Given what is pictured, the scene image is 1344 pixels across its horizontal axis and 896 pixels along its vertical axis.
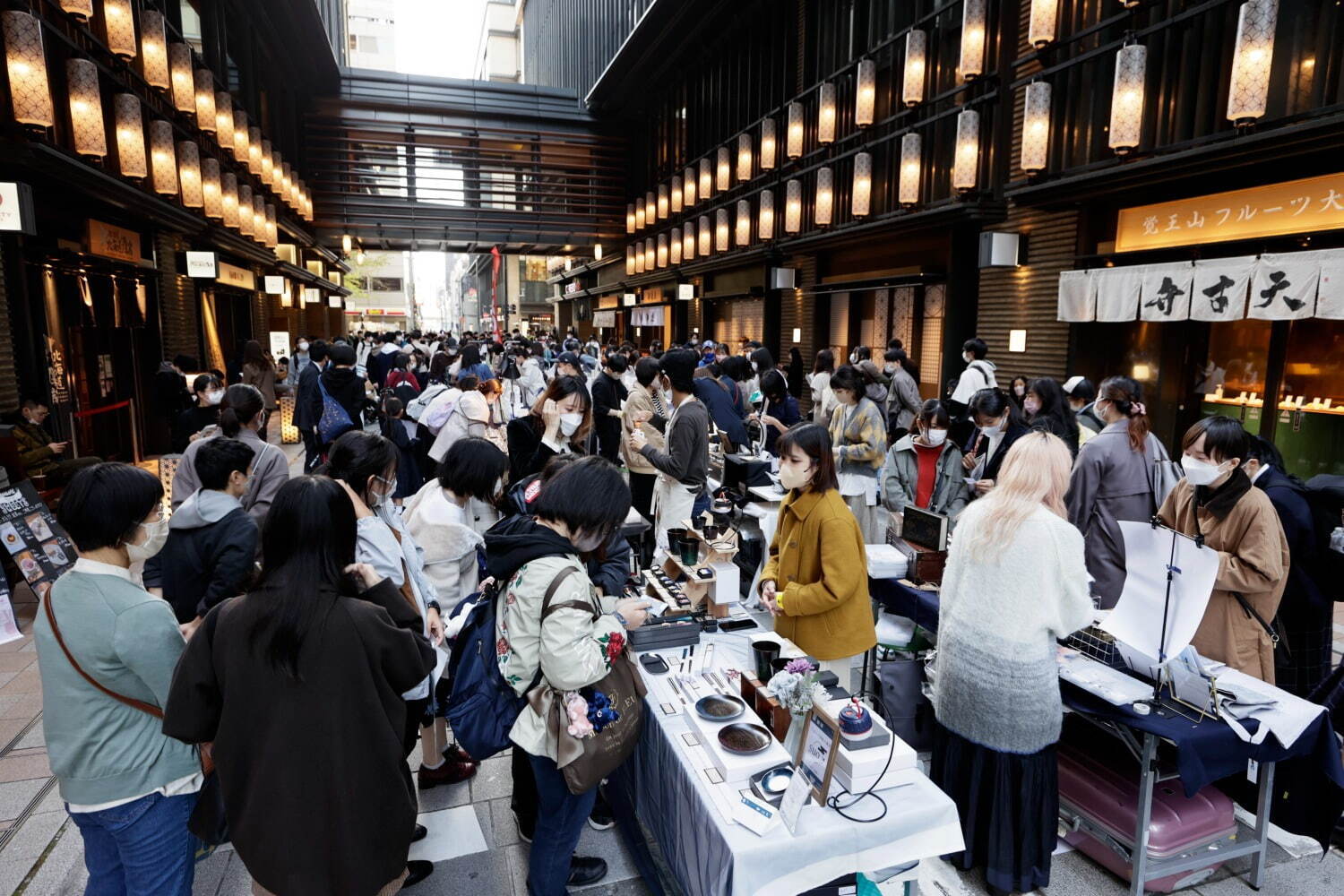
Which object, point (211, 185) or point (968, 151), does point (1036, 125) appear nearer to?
point (968, 151)

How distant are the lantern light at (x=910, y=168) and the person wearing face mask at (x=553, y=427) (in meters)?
8.81

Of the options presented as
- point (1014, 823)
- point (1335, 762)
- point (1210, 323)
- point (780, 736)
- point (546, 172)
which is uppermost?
point (546, 172)

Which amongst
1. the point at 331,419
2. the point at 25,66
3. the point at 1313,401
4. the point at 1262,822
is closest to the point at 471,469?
the point at 1262,822

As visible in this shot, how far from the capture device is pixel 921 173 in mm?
13195

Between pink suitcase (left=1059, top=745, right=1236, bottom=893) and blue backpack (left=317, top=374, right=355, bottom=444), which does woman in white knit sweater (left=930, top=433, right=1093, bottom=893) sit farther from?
blue backpack (left=317, top=374, right=355, bottom=444)

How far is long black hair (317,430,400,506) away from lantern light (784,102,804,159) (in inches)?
579

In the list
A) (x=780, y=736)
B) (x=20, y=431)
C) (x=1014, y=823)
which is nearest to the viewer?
(x=780, y=736)

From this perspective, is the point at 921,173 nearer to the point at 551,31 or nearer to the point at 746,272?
the point at 746,272

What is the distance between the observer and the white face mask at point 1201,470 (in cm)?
379

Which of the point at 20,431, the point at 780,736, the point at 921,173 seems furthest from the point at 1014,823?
the point at 921,173

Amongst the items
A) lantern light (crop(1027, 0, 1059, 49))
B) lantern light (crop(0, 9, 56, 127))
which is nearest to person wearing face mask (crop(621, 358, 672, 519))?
lantern light (crop(0, 9, 56, 127))

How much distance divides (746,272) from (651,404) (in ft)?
50.1

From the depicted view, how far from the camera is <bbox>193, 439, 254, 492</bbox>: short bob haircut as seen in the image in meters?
3.29

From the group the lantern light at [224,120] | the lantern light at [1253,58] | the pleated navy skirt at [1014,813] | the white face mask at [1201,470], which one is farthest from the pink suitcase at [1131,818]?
the lantern light at [224,120]
